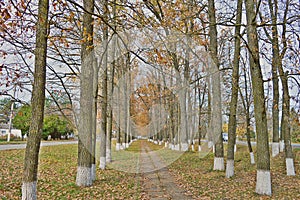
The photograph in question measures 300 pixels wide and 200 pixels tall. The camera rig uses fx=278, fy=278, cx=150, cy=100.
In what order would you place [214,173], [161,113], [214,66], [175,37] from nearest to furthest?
[175,37]
[214,173]
[214,66]
[161,113]

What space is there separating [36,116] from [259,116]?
19.7 feet

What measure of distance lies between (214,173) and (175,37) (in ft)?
19.4

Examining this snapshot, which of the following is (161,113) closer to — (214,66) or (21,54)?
(214,66)

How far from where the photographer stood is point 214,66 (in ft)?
41.4

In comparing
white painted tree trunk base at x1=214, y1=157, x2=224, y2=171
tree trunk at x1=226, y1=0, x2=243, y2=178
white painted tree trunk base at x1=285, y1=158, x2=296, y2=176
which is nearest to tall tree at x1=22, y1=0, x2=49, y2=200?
tree trunk at x1=226, y1=0, x2=243, y2=178

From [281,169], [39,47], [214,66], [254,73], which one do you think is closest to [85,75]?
[39,47]

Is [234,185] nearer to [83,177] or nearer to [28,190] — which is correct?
[83,177]

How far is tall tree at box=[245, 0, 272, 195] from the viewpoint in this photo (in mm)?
7660

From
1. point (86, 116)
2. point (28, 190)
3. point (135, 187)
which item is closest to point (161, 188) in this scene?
point (135, 187)

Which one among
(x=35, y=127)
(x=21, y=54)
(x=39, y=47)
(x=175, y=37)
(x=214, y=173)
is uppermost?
(x=175, y=37)

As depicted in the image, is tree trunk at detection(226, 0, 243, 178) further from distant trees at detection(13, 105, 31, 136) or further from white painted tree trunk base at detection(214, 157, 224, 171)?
distant trees at detection(13, 105, 31, 136)

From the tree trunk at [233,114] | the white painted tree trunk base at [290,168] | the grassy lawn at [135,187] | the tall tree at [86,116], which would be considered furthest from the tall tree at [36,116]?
the white painted tree trunk base at [290,168]

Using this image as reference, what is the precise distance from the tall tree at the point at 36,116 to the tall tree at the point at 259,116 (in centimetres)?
554

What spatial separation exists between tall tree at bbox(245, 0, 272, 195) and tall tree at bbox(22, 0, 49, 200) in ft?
18.2
